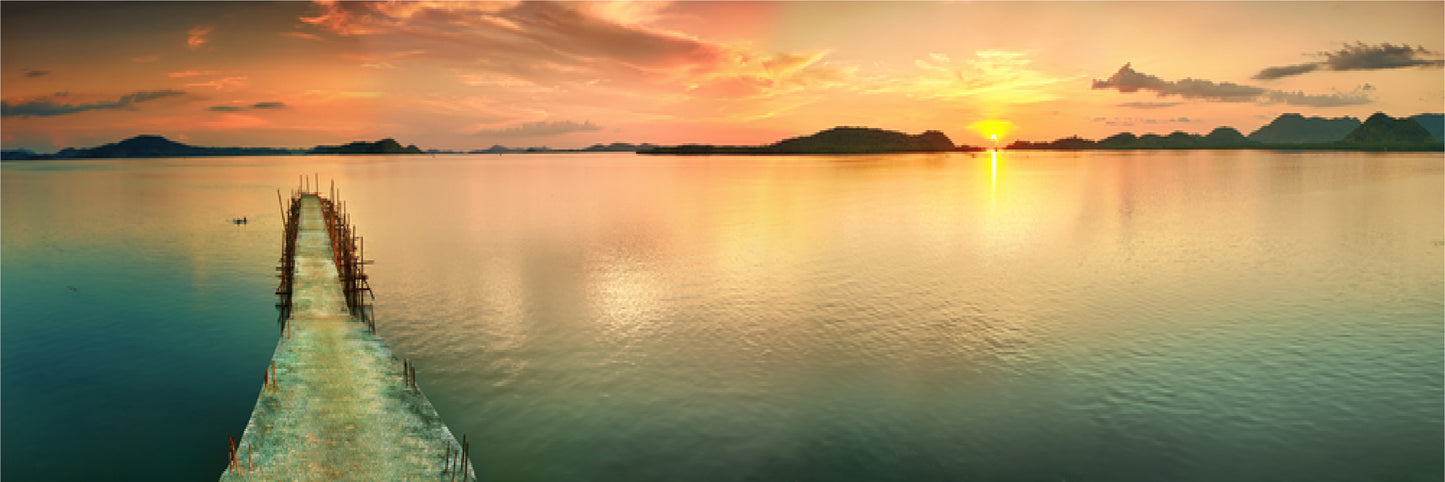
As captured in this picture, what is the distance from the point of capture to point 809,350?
30.3m

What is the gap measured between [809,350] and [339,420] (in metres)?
17.7

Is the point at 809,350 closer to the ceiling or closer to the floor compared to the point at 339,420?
closer to the floor

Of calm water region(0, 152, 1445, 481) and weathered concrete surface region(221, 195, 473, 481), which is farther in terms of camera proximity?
calm water region(0, 152, 1445, 481)

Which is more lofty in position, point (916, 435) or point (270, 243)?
point (270, 243)

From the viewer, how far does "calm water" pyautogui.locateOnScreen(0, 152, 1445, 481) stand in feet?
68.7

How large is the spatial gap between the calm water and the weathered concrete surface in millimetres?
2122

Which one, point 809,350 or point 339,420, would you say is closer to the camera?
point 339,420

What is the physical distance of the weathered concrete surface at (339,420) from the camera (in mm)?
17406

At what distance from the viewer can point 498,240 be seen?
64.4m

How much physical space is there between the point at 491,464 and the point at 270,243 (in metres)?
55.4

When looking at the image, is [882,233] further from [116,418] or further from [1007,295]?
[116,418]

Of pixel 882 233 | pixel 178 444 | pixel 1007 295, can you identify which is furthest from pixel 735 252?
pixel 178 444

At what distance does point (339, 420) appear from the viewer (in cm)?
2003

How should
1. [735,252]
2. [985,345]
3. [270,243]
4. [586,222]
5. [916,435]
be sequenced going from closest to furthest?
1. [916,435]
2. [985,345]
3. [735,252]
4. [270,243]
5. [586,222]
